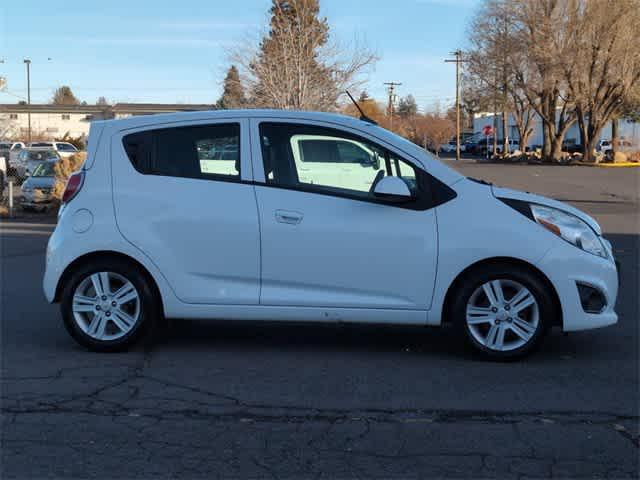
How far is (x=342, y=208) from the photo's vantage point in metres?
6.41

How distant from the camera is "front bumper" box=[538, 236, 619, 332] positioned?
6.26 metres

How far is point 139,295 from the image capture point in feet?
21.6

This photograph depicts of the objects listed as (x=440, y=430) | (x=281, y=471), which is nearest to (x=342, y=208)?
(x=440, y=430)

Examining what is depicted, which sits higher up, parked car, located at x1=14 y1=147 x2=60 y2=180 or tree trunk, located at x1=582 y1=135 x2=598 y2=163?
tree trunk, located at x1=582 y1=135 x2=598 y2=163

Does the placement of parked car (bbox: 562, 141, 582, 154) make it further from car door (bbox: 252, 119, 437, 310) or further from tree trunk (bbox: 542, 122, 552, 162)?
car door (bbox: 252, 119, 437, 310)

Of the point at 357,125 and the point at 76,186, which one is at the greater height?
the point at 357,125

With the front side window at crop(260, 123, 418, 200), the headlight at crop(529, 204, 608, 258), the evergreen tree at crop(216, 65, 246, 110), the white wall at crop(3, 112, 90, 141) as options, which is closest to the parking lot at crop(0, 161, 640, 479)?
the headlight at crop(529, 204, 608, 258)

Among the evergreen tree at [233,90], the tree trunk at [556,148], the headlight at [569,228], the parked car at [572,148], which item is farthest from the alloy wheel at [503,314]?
the parked car at [572,148]

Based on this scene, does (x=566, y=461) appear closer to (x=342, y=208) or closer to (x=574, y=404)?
(x=574, y=404)

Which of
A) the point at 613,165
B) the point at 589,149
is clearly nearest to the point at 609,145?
the point at 589,149

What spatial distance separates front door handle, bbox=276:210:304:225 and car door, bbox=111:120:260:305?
0.60 feet

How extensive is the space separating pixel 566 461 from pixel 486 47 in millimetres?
55974

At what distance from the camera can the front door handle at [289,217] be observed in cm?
641

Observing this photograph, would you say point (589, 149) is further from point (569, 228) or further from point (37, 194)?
point (569, 228)
